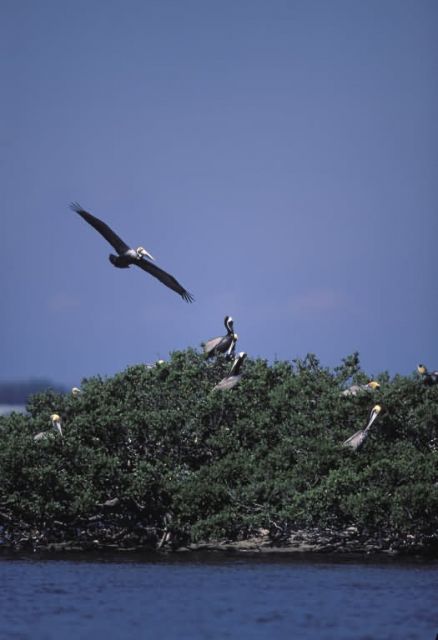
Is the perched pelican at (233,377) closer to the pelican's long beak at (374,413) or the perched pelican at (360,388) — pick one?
the perched pelican at (360,388)

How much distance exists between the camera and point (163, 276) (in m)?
36.8

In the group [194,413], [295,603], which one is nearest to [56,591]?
[295,603]

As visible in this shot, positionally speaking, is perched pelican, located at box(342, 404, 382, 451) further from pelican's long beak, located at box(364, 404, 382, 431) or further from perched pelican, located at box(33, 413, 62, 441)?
perched pelican, located at box(33, 413, 62, 441)

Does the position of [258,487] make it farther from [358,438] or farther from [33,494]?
[33,494]

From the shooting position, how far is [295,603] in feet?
87.9

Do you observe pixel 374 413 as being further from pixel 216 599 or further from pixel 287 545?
pixel 216 599

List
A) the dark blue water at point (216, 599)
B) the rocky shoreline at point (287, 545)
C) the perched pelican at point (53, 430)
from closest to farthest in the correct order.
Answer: the dark blue water at point (216, 599) < the rocky shoreline at point (287, 545) < the perched pelican at point (53, 430)

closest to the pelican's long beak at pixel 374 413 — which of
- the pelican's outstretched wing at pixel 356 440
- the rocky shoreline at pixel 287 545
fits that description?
the pelican's outstretched wing at pixel 356 440

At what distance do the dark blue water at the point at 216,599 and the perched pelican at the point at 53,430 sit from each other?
3066mm

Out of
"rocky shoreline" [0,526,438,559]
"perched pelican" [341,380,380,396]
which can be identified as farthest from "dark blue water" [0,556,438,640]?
"perched pelican" [341,380,380,396]

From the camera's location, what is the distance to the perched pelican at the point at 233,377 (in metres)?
34.6

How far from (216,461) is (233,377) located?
2.11 meters

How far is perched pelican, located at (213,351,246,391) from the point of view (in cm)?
3462

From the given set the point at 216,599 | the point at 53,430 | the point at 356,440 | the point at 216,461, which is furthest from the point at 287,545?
the point at 216,599
